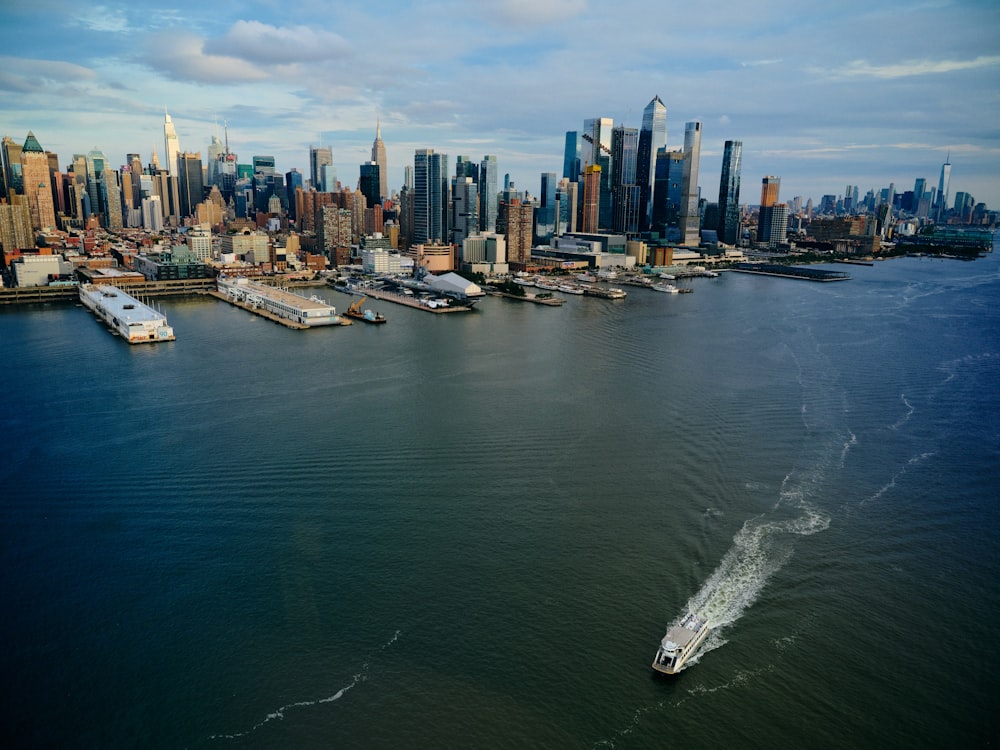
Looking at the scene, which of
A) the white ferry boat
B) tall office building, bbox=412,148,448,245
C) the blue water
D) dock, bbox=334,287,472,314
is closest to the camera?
the blue water

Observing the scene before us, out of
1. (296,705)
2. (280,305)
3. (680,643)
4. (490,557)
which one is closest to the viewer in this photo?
(296,705)

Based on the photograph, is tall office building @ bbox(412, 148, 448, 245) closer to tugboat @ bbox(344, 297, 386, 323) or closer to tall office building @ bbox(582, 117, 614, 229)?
tall office building @ bbox(582, 117, 614, 229)

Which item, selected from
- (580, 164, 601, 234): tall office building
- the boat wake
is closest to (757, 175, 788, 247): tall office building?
(580, 164, 601, 234): tall office building

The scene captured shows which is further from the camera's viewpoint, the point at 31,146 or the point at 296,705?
the point at 31,146

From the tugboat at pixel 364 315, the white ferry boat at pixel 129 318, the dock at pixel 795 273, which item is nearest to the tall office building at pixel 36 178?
the white ferry boat at pixel 129 318

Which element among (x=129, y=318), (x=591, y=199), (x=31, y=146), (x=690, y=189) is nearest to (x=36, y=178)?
(x=31, y=146)

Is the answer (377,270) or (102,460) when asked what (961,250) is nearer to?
A: (377,270)

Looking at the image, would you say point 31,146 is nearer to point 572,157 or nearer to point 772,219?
point 572,157

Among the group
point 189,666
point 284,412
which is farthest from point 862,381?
point 189,666
